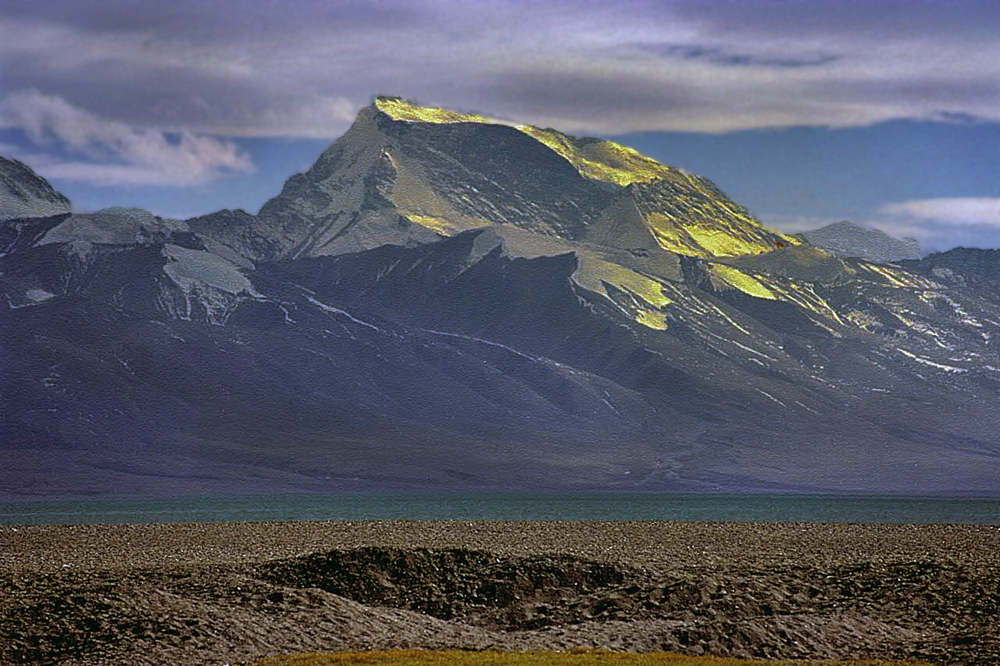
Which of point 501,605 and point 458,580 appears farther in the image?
point 458,580

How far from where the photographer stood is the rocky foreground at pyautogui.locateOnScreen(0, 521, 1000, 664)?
47.3 meters

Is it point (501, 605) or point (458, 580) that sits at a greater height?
point (458, 580)

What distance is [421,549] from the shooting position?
6169cm

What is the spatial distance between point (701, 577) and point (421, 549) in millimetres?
12008

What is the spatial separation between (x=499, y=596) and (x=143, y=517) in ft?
429

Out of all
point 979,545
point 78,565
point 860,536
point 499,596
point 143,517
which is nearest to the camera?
point 499,596

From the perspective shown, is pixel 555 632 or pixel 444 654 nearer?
pixel 444 654

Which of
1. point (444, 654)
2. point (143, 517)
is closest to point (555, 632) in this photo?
point (444, 654)

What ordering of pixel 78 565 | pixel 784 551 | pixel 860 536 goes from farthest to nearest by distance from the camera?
pixel 860 536 → pixel 784 551 → pixel 78 565

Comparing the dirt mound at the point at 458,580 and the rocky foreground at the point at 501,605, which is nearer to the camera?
the rocky foreground at the point at 501,605

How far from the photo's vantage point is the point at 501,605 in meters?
56.0

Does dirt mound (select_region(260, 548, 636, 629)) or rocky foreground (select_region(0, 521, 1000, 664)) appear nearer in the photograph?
rocky foreground (select_region(0, 521, 1000, 664))

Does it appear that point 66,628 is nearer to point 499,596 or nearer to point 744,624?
point 499,596

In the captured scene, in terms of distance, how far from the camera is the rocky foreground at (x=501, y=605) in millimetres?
47312
